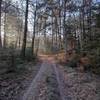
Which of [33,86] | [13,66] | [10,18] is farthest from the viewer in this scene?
[10,18]

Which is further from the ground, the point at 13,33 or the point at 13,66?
the point at 13,33

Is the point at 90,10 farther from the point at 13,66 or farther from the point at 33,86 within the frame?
the point at 33,86

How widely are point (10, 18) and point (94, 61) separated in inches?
1139

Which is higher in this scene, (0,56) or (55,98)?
(0,56)

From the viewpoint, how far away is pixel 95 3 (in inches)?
960

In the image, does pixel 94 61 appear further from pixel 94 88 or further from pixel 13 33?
pixel 13 33

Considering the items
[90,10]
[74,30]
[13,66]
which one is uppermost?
[90,10]

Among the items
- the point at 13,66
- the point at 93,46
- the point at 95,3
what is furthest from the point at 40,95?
the point at 95,3

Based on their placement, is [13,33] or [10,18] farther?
[13,33]

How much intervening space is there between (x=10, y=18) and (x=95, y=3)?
21.4m

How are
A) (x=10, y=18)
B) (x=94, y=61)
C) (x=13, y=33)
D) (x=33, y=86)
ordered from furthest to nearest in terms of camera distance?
(x=13, y=33) → (x=10, y=18) → (x=94, y=61) → (x=33, y=86)

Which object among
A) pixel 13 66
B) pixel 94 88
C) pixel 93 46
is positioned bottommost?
pixel 94 88

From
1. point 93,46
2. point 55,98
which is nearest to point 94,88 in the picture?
point 55,98

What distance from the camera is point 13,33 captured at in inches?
2030
